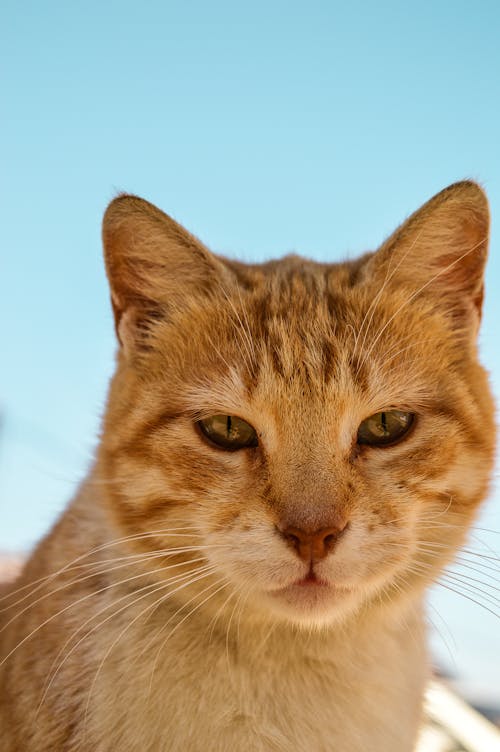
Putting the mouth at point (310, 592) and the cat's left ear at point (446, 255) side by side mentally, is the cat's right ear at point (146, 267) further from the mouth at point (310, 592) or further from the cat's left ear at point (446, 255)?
the mouth at point (310, 592)

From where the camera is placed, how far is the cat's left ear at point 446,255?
1985mm

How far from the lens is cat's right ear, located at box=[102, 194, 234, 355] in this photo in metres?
1.98

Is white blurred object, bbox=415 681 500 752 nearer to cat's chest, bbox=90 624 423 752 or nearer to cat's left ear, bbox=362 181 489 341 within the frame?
cat's chest, bbox=90 624 423 752

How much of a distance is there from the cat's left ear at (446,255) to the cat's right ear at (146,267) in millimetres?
443

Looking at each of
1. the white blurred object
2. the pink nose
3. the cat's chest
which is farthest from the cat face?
the white blurred object

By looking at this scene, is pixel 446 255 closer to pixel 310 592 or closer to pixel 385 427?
pixel 385 427

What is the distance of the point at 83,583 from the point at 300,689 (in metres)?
0.57

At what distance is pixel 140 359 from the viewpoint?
204 cm

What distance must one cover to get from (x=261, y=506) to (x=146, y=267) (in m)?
0.73

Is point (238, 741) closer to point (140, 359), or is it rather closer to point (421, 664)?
point (421, 664)

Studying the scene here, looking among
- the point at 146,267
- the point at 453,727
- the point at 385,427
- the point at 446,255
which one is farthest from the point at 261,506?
the point at 453,727

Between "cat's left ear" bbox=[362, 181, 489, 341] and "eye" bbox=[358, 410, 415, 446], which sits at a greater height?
"cat's left ear" bbox=[362, 181, 489, 341]

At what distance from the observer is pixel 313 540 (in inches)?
63.2

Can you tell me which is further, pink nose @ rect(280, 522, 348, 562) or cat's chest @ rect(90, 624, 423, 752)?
cat's chest @ rect(90, 624, 423, 752)
